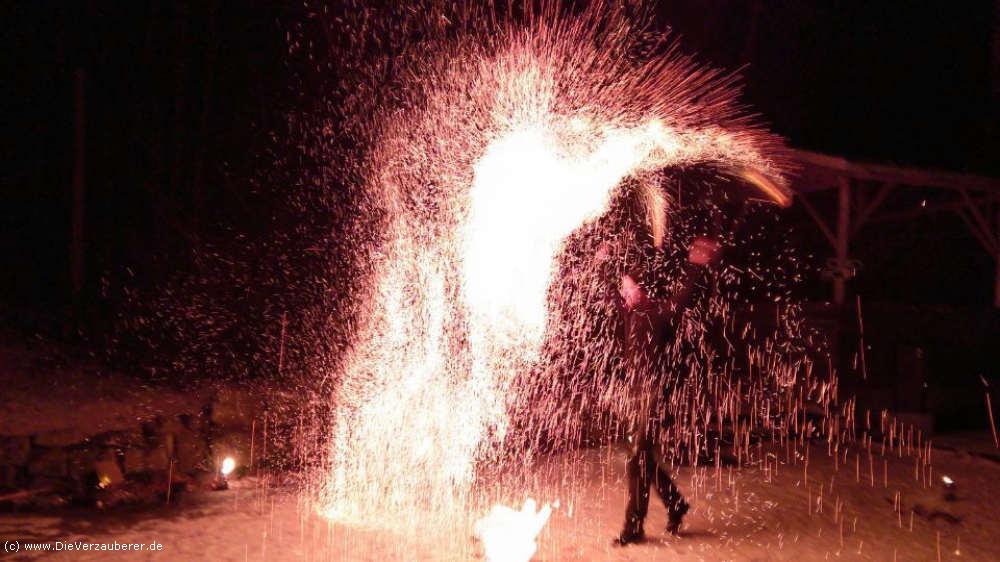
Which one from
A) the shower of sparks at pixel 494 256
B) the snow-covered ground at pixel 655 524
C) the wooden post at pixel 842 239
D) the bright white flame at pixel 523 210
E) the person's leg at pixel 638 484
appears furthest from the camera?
the wooden post at pixel 842 239

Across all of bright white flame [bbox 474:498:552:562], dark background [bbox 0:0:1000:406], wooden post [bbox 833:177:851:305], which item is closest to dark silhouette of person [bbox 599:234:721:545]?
bright white flame [bbox 474:498:552:562]

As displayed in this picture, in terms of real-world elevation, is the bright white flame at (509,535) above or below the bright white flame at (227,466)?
below

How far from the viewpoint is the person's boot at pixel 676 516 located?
5148 millimetres

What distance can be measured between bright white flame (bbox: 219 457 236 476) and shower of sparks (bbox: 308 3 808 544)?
87 cm

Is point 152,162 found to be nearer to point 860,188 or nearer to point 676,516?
point 676,516

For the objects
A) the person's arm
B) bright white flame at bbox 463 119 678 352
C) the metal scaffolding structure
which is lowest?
the person's arm

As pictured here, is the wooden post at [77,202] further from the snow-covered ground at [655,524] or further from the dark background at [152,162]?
the snow-covered ground at [655,524]

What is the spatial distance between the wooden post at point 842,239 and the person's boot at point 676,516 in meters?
6.42

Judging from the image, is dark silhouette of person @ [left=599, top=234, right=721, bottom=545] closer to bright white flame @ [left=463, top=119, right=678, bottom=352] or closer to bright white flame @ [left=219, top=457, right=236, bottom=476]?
bright white flame @ [left=463, top=119, right=678, bottom=352]

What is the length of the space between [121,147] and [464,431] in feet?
23.5

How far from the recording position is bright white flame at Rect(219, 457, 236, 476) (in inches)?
241

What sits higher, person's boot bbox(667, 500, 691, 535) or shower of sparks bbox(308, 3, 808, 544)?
shower of sparks bbox(308, 3, 808, 544)

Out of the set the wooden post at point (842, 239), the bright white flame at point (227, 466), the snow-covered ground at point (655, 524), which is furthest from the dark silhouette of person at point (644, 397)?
the wooden post at point (842, 239)

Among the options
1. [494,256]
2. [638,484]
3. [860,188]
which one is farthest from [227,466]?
[860,188]
